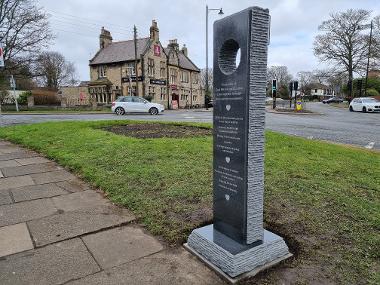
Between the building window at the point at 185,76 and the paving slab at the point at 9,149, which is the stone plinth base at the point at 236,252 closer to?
the paving slab at the point at 9,149

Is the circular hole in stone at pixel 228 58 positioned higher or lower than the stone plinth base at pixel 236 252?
higher

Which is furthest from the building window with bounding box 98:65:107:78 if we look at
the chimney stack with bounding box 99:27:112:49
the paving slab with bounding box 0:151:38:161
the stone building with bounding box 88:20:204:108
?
the paving slab with bounding box 0:151:38:161

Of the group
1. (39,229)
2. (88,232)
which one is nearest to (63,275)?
(88,232)

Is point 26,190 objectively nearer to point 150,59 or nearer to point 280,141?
point 280,141

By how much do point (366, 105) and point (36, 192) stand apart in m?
33.4

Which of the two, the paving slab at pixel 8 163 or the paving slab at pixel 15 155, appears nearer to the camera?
the paving slab at pixel 8 163

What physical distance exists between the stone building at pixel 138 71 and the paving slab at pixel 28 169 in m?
36.5

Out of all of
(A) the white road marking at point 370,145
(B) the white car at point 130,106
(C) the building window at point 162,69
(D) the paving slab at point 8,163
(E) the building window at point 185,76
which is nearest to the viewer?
(D) the paving slab at point 8,163

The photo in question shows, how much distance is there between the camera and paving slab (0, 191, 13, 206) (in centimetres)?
435

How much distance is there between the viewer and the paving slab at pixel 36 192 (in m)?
4.56

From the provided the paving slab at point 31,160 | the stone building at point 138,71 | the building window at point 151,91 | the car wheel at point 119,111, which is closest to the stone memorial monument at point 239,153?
the paving slab at point 31,160

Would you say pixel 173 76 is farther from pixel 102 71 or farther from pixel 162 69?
pixel 102 71

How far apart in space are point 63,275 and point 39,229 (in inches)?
42.7

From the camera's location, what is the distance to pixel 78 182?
17.3 ft
